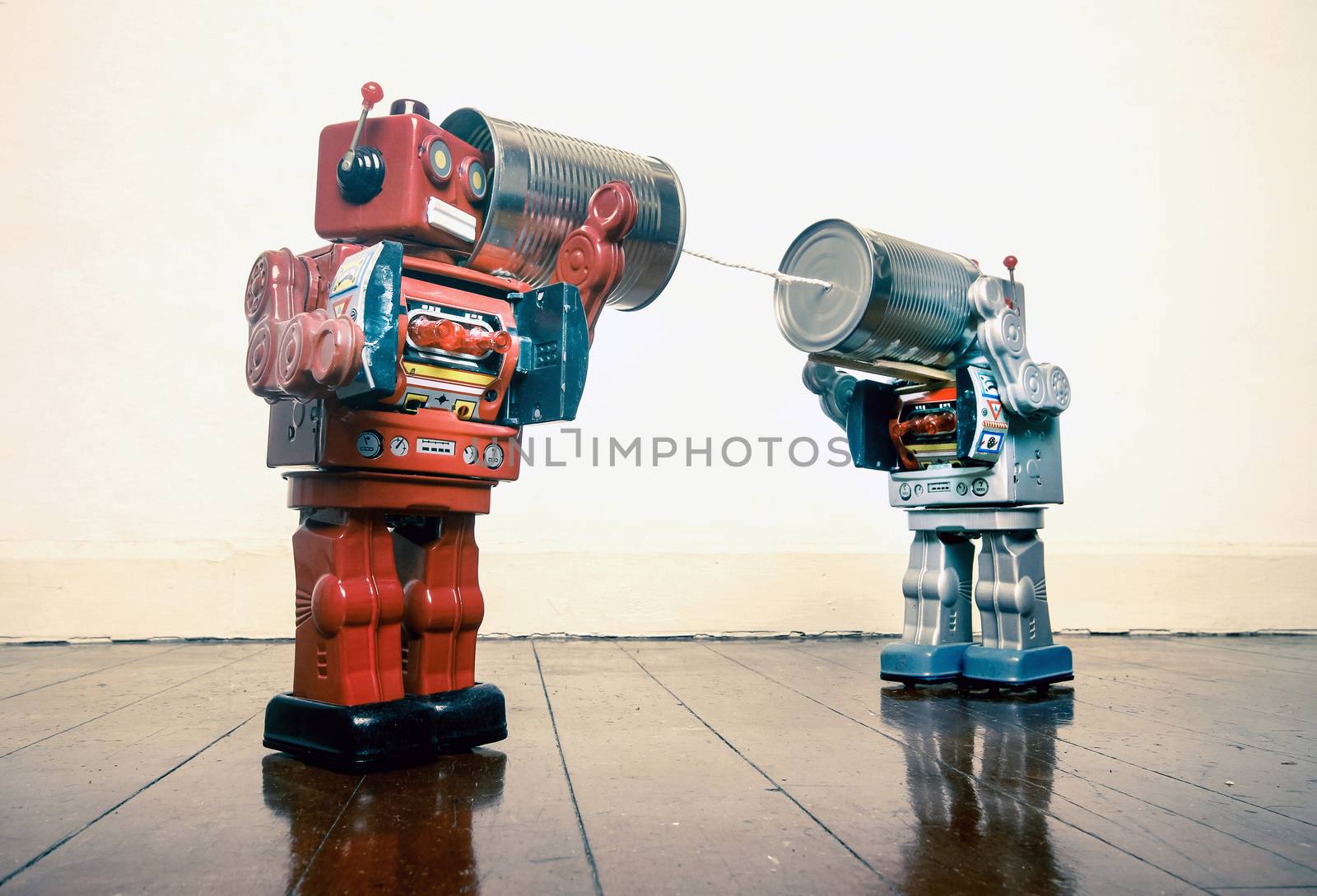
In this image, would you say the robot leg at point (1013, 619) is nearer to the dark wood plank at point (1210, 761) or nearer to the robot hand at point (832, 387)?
the dark wood plank at point (1210, 761)

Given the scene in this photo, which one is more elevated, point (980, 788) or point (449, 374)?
point (449, 374)

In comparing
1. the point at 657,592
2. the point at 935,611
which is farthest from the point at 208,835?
the point at 657,592

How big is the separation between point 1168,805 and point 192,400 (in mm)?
2596

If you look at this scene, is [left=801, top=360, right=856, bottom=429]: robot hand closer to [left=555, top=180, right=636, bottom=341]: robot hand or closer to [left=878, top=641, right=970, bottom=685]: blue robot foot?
[left=878, top=641, right=970, bottom=685]: blue robot foot

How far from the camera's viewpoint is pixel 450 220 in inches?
55.6

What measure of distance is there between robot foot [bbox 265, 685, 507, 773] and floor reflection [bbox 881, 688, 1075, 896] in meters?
0.60

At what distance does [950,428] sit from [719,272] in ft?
4.13

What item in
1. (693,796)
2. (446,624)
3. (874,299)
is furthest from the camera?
(874,299)

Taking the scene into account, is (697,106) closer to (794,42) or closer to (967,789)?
(794,42)

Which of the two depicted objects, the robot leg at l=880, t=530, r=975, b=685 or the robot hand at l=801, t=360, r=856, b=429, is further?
the robot hand at l=801, t=360, r=856, b=429

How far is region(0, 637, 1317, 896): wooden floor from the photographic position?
0.85m

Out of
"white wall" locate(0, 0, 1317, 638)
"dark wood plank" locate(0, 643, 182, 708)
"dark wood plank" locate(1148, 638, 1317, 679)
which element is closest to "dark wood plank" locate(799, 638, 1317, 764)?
"dark wood plank" locate(1148, 638, 1317, 679)

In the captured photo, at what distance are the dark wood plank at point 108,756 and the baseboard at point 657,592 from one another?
2.33 feet

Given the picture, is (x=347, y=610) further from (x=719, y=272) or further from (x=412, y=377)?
(x=719, y=272)
